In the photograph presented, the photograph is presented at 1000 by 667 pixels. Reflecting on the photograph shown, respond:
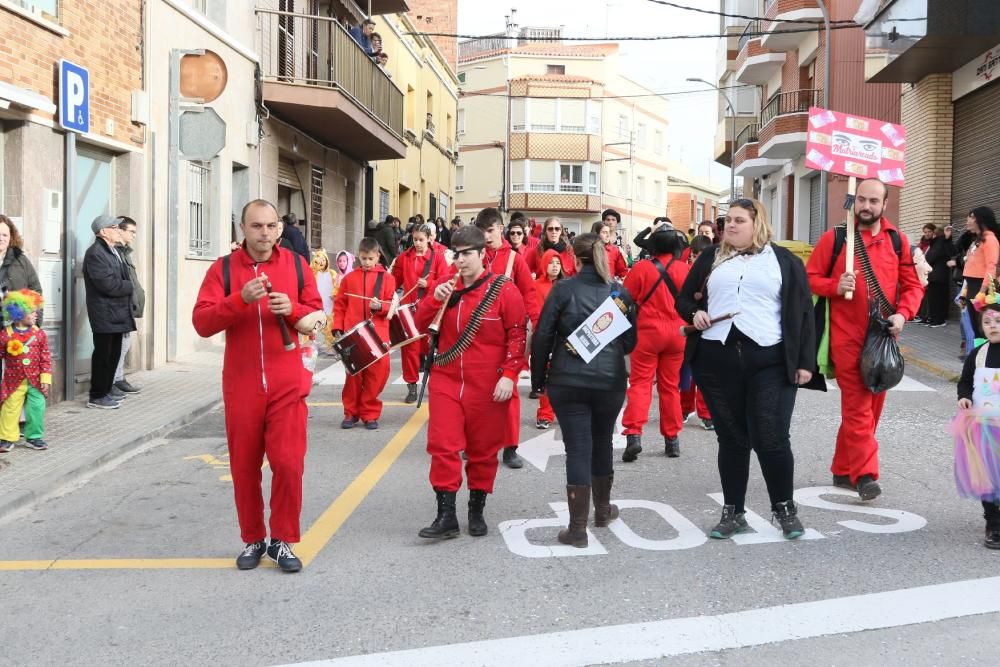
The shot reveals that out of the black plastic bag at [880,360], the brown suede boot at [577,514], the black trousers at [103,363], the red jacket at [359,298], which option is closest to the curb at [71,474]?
the black trousers at [103,363]

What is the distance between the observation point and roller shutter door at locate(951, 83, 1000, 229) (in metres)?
17.0

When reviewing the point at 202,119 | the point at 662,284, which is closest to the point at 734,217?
the point at 662,284

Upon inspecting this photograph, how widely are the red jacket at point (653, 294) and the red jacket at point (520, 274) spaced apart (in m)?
0.79

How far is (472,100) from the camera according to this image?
6259 centimetres

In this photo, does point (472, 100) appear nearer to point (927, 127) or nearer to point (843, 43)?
point (843, 43)

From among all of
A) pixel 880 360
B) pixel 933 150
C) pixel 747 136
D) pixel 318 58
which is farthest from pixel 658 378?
pixel 747 136

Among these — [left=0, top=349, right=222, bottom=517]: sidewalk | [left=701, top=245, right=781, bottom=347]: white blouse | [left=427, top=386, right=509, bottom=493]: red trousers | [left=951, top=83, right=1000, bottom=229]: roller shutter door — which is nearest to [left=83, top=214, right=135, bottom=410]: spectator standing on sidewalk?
[left=0, top=349, right=222, bottom=517]: sidewalk

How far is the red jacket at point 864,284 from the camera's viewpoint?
6.46 meters

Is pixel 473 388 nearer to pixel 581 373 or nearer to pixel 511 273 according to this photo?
pixel 581 373

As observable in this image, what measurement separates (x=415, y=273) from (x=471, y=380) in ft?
18.1

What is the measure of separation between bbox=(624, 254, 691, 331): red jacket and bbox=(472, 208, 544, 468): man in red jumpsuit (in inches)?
30.7

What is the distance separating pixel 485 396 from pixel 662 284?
8.86ft

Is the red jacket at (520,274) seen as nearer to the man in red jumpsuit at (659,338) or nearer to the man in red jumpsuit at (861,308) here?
the man in red jumpsuit at (659,338)

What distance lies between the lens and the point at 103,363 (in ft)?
33.8
